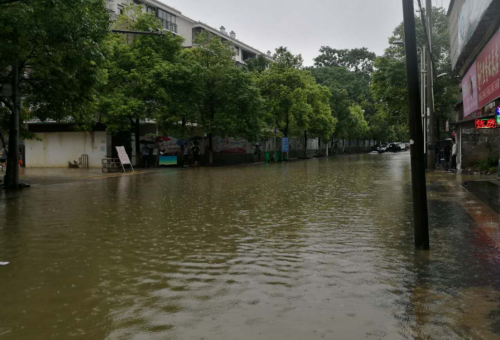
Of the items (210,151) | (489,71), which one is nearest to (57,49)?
(489,71)

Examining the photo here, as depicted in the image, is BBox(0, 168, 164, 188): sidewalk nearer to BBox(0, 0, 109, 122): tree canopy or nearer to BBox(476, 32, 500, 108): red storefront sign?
BBox(0, 0, 109, 122): tree canopy

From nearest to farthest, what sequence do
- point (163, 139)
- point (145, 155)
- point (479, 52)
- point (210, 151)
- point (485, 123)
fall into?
point (479, 52) → point (485, 123) → point (145, 155) → point (163, 139) → point (210, 151)

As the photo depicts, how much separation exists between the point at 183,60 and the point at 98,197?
74.6 ft

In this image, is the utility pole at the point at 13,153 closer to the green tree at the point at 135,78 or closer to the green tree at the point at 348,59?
the green tree at the point at 135,78

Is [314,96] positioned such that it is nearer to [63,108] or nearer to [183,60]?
[183,60]

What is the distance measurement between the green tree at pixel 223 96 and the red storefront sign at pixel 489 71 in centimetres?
2618

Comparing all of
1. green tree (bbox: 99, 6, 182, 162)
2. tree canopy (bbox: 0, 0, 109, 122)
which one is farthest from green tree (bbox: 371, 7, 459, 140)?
tree canopy (bbox: 0, 0, 109, 122)

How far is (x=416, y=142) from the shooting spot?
7.16m

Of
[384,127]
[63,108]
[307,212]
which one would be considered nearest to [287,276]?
[307,212]

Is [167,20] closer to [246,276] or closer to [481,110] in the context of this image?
[481,110]

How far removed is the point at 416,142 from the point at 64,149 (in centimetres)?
3498

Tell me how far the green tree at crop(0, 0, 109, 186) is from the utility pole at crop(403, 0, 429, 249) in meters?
12.0

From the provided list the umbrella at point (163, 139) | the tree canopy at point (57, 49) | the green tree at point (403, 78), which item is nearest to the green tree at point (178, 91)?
the umbrella at point (163, 139)

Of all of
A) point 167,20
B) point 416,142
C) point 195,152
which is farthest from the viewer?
point 167,20
